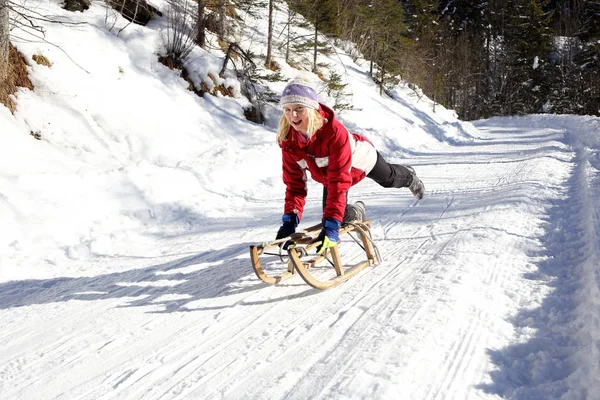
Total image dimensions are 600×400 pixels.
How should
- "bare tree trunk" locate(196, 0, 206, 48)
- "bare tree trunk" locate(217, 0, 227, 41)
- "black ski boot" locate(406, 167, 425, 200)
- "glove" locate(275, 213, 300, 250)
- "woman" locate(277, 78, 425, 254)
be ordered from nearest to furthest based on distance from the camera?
"woman" locate(277, 78, 425, 254) < "glove" locate(275, 213, 300, 250) < "black ski boot" locate(406, 167, 425, 200) < "bare tree trunk" locate(196, 0, 206, 48) < "bare tree trunk" locate(217, 0, 227, 41)

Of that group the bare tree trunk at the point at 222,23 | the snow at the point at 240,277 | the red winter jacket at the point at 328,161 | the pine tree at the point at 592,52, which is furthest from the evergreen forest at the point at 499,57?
the red winter jacket at the point at 328,161

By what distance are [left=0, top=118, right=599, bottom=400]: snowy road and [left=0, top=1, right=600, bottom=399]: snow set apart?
0.04 feet

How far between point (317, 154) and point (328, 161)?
0.10 meters

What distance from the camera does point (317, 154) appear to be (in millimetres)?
3195

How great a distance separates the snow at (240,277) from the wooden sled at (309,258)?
9 cm

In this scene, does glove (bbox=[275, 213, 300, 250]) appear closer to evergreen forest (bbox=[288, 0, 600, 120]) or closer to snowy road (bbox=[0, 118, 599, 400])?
snowy road (bbox=[0, 118, 599, 400])

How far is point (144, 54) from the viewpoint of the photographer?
929cm

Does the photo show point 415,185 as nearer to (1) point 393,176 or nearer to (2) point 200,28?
(1) point 393,176

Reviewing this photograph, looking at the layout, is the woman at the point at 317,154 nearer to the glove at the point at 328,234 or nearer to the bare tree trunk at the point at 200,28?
the glove at the point at 328,234

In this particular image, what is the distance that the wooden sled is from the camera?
2.90 metres

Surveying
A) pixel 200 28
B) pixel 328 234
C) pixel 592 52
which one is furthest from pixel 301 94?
pixel 592 52

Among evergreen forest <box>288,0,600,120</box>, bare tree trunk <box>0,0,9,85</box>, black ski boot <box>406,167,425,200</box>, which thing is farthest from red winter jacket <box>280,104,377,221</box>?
evergreen forest <box>288,0,600,120</box>

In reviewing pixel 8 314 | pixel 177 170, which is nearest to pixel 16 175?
pixel 177 170

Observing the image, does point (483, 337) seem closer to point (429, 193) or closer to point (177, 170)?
point (429, 193)
